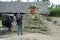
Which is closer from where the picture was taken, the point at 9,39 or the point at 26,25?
the point at 9,39

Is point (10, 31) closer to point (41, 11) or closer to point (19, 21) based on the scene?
point (19, 21)

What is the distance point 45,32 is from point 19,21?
3.23m

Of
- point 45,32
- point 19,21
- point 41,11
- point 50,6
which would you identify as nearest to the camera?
point 19,21

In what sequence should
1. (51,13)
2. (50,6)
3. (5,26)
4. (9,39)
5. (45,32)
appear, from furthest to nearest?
(50,6) < (51,13) < (5,26) < (45,32) < (9,39)

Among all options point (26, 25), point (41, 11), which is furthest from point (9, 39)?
point (41, 11)

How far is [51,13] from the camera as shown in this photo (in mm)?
51719

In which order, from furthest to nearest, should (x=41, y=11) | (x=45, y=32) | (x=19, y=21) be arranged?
(x=41, y=11) → (x=45, y=32) → (x=19, y=21)

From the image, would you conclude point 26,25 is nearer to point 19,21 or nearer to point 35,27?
point 35,27

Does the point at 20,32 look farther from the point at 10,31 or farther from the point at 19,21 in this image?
the point at 10,31

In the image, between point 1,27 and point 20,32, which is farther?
point 1,27

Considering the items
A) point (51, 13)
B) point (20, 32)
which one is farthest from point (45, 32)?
point (51, 13)

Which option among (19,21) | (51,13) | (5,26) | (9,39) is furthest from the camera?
(51,13)

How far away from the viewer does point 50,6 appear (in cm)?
5581

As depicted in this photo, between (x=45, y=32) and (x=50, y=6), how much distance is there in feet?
94.0
